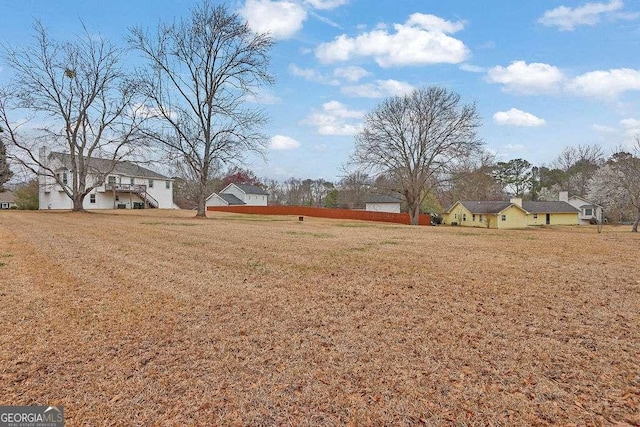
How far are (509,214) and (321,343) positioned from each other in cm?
4154

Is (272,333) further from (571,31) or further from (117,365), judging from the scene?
(571,31)

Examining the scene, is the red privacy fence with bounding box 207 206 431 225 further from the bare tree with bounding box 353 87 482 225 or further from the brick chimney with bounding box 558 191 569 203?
the brick chimney with bounding box 558 191 569 203

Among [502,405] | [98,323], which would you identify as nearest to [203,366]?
[98,323]

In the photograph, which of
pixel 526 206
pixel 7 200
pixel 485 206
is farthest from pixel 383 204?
pixel 7 200

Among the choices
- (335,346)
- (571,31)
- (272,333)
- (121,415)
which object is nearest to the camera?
(121,415)

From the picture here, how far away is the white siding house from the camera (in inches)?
1399

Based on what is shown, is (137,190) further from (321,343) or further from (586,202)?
(586,202)

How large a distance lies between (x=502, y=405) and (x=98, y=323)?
13.1ft

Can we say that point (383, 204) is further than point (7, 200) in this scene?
No

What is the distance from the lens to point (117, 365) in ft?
9.57

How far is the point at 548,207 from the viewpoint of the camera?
143ft

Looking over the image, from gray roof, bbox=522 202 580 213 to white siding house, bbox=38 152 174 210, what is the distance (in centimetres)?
4605

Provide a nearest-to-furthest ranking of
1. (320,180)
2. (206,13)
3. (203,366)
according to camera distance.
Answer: (203,366) → (206,13) → (320,180)

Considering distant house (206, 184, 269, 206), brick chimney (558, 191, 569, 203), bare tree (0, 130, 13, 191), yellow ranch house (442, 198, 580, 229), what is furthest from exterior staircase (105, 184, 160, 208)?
brick chimney (558, 191, 569, 203)
